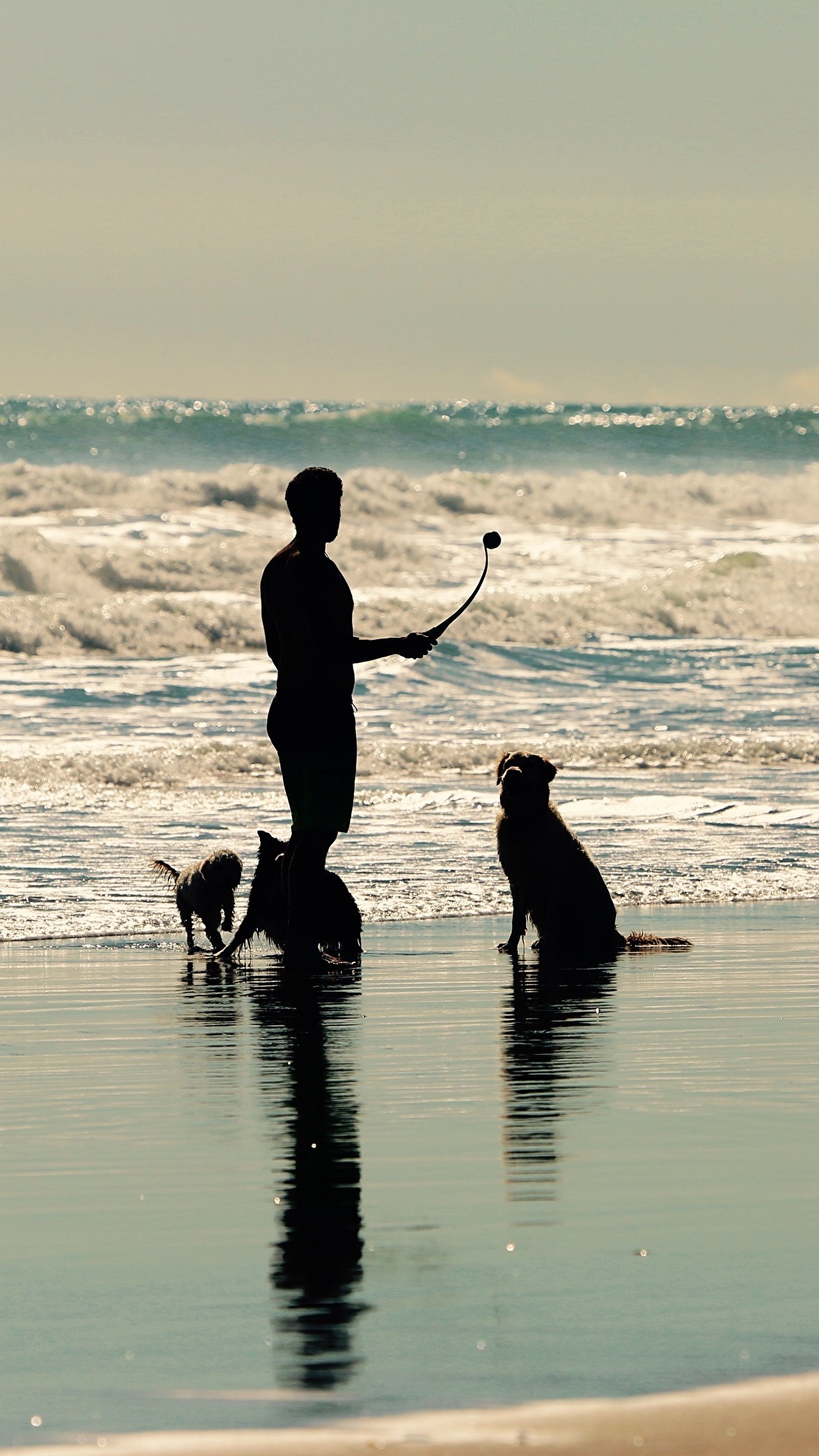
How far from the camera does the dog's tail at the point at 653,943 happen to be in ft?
27.3

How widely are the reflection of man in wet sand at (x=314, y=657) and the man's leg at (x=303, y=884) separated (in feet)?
0.11

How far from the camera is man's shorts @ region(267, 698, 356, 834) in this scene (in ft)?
23.7

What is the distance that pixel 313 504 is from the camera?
7.18 metres

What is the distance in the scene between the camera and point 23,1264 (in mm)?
3680

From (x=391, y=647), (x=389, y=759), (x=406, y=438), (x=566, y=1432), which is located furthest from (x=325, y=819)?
(x=406, y=438)

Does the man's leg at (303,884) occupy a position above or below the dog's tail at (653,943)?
above

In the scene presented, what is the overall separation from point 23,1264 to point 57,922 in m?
5.75

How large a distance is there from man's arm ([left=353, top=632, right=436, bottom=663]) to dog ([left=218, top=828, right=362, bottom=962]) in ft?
2.85

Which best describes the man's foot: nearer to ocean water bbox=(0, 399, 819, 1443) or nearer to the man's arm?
ocean water bbox=(0, 399, 819, 1443)

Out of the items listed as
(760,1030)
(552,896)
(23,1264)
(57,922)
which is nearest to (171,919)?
(57,922)

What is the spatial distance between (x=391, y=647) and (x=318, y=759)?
1.72ft

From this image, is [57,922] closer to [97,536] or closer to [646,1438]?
[646,1438]

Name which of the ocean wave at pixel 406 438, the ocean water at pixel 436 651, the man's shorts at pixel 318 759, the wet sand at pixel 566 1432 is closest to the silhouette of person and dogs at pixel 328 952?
the man's shorts at pixel 318 759

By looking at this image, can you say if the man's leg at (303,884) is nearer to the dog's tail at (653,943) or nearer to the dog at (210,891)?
the dog at (210,891)
